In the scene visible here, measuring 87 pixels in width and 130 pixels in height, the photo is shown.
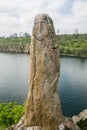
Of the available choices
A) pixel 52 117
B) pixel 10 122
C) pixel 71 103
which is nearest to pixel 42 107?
pixel 52 117

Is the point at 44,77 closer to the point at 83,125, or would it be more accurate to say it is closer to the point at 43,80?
the point at 43,80

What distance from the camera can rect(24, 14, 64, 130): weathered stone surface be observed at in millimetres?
20125

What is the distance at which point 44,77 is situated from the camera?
66.5 feet

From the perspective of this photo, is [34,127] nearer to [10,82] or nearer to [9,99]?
[9,99]

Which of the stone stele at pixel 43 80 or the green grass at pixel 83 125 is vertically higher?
A: the stone stele at pixel 43 80

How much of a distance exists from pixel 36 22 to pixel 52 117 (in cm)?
804

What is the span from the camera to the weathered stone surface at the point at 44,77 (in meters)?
20.1

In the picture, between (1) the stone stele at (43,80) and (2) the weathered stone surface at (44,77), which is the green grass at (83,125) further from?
(2) the weathered stone surface at (44,77)

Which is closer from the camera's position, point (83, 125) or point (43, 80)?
point (43, 80)

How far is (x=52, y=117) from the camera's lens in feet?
67.5

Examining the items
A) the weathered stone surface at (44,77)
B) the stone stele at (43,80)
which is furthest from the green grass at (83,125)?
the weathered stone surface at (44,77)

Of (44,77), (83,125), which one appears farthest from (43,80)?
(83,125)

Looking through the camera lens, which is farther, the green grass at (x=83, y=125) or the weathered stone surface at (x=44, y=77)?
the green grass at (x=83, y=125)

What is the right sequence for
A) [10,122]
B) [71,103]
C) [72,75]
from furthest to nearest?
[72,75] < [71,103] < [10,122]
